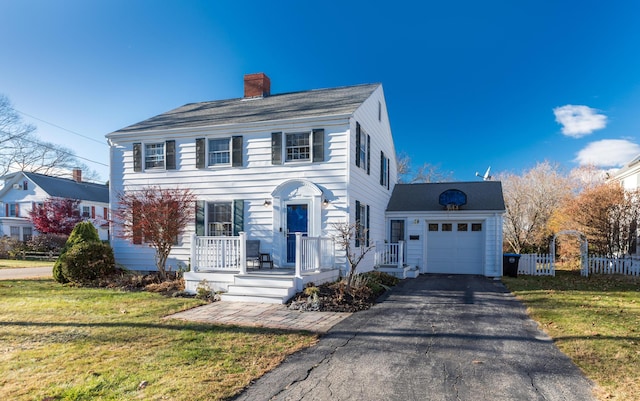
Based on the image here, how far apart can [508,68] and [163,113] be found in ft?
49.8

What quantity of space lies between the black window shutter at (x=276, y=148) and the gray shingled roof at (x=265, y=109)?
55cm

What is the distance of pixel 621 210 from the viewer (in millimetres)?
15594

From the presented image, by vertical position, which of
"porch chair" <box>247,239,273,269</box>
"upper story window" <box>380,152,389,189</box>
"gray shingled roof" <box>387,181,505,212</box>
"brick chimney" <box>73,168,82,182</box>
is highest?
"brick chimney" <box>73,168,82,182</box>

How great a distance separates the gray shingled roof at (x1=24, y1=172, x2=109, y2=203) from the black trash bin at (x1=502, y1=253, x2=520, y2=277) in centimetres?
3140

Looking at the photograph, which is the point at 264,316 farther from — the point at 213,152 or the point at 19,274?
the point at 19,274

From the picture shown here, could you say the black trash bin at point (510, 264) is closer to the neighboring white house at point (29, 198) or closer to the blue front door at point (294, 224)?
the blue front door at point (294, 224)

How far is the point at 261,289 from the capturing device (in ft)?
28.9

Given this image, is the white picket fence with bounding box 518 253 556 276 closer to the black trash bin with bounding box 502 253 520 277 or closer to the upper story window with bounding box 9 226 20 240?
the black trash bin with bounding box 502 253 520 277

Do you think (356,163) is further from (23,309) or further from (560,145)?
(560,145)

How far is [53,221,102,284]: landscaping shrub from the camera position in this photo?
11.0 meters

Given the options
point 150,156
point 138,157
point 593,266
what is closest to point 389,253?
point 593,266

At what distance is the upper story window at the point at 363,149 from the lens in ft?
38.7

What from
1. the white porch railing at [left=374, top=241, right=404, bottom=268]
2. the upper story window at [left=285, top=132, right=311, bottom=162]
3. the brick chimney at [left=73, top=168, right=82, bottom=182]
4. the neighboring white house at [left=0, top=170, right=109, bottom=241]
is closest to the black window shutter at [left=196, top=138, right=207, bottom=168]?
the upper story window at [left=285, top=132, right=311, bottom=162]

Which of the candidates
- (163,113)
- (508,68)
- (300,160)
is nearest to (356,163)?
(300,160)
